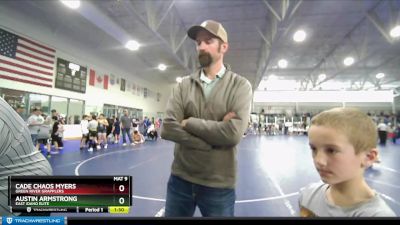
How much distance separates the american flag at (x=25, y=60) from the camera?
8.27m

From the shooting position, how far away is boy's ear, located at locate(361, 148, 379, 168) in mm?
683

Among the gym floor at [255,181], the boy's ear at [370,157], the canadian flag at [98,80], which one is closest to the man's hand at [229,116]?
the boy's ear at [370,157]

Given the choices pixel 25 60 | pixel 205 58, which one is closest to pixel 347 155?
pixel 205 58

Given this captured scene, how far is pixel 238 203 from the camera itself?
3256mm

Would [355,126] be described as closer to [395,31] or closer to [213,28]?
[213,28]

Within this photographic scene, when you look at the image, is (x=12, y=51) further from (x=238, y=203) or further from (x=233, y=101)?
(x=233, y=101)

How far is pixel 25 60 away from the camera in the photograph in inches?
356

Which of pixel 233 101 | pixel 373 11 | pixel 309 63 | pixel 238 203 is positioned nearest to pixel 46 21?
pixel 238 203

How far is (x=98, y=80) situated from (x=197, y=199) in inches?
553

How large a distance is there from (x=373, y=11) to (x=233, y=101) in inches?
395

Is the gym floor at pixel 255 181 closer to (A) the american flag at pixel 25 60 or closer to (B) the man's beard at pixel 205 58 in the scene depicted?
(B) the man's beard at pixel 205 58

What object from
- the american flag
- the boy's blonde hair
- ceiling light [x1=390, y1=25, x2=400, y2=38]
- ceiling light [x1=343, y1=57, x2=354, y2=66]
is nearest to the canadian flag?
the american flag

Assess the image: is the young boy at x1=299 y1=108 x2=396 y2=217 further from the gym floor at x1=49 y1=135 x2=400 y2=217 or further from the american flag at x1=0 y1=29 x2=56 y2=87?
the american flag at x1=0 y1=29 x2=56 y2=87

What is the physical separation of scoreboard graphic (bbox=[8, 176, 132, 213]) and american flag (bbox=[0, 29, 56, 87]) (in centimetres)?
989
